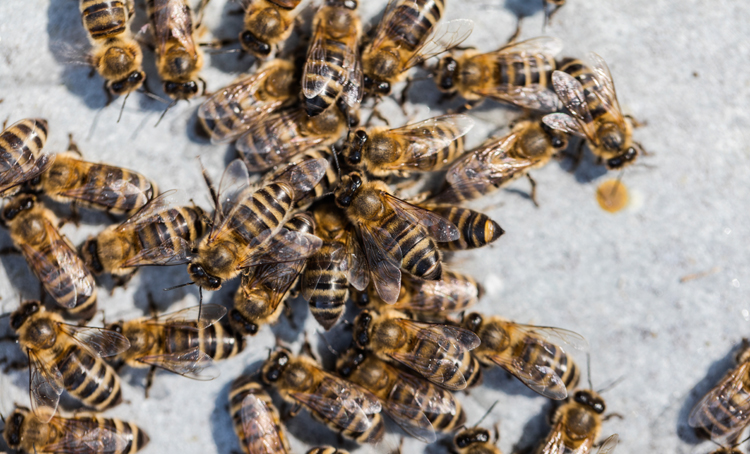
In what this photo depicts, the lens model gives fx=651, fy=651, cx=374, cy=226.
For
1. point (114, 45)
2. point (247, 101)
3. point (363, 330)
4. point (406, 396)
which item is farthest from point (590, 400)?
point (114, 45)

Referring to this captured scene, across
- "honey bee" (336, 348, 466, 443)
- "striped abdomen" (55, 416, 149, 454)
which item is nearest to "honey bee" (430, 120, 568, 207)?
"honey bee" (336, 348, 466, 443)

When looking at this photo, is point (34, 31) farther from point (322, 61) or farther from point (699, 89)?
point (699, 89)

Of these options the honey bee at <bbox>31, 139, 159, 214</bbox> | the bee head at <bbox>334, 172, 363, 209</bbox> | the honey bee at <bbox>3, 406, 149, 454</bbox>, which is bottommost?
the honey bee at <bbox>3, 406, 149, 454</bbox>

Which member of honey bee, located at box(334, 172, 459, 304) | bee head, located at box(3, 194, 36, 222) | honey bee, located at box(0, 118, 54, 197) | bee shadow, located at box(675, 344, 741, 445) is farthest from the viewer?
bee shadow, located at box(675, 344, 741, 445)

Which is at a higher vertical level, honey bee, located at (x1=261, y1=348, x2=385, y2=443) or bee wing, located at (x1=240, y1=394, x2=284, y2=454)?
honey bee, located at (x1=261, y1=348, x2=385, y2=443)

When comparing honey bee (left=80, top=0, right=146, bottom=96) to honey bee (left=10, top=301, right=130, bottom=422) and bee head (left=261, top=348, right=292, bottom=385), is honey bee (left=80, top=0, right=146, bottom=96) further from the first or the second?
bee head (left=261, top=348, right=292, bottom=385)

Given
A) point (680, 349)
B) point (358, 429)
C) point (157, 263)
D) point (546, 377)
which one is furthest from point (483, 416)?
point (157, 263)
